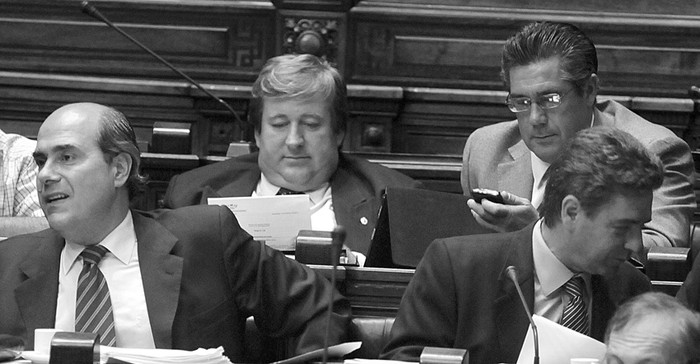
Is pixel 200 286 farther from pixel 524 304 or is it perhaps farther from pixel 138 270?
pixel 524 304

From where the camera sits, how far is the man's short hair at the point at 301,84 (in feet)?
13.3

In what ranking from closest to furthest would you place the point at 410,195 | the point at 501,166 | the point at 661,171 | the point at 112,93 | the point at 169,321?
the point at 661,171 < the point at 169,321 < the point at 410,195 < the point at 501,166 < the point at 112,93

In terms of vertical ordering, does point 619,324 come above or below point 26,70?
below

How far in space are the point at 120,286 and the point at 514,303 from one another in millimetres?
921

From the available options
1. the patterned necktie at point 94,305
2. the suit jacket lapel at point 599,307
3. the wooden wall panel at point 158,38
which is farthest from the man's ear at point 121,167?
the wooden wall panel at point 158,38

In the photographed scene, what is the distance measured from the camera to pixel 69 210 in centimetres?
305

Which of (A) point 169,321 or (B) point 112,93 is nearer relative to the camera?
(A) point 169,321

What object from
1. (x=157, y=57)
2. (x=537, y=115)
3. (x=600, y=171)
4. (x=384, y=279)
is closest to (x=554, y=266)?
(x=600, y=171)

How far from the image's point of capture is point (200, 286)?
10.1 ft

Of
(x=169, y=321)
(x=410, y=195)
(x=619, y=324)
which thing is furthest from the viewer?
(x=410, y=195)

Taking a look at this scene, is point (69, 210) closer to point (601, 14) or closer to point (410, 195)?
point (410, 195)

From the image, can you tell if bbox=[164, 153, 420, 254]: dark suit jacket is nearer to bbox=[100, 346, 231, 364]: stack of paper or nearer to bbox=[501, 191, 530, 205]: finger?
bbox=[501, 191, 530, 205]: finger

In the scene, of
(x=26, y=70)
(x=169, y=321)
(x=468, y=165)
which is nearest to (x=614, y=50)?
(x=468, y=165)

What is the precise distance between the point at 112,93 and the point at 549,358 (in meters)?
2.96
